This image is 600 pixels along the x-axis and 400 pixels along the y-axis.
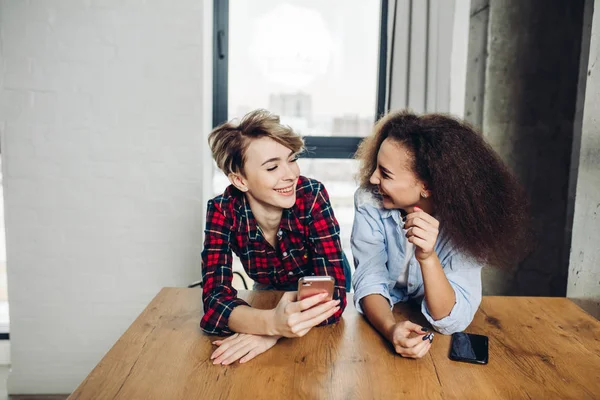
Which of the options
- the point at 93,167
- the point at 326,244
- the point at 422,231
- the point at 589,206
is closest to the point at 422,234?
the point at 422,231

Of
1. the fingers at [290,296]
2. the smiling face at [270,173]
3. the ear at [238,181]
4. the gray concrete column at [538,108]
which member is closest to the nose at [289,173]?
the smiling face at [270,173]

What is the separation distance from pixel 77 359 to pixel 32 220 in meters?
0.69

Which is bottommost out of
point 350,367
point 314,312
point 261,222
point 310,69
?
point 350,367

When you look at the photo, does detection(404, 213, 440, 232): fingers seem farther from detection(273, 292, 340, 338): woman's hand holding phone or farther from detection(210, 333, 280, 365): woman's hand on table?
detection(210, 333, 280, 365): woman's hand on table

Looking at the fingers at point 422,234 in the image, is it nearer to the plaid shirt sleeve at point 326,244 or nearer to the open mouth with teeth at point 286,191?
the plaid shirt sleeve at point 326,244

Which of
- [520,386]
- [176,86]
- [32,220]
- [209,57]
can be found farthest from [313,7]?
[520,386]

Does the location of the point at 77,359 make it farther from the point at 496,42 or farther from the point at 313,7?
the point at 496,42

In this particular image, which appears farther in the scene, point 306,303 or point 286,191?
point 286,191

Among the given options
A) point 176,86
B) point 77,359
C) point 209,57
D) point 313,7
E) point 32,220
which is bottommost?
point 77,359

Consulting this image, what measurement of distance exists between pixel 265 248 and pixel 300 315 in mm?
496

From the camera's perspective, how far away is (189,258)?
234 centimetres

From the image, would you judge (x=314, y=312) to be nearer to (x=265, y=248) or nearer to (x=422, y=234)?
(x=422, y=234)

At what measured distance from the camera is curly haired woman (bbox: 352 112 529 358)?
1.20 meters

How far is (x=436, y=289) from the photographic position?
119 centimetres
